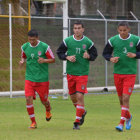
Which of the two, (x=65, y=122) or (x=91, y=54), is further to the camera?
(x=65, y=122)

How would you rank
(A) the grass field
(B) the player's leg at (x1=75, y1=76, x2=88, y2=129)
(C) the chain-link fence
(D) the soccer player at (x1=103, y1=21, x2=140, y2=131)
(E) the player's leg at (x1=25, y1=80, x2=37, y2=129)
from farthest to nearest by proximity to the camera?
1. (C) the chain-link fence
2. (E) the player's leg at (x1=25, y1=80, x2=37, y2=129)
3. (B) the player's leg at (x1=75, y1=76, x2=88, y2=129)
4. (D) the soccer player at (x1=103, y1=21, x2=140, y2=131)
5. (A) the grass field

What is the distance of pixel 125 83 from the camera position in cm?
1113

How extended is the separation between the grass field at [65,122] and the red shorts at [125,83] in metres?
0.74

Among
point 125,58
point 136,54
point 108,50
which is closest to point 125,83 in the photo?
point 125,58

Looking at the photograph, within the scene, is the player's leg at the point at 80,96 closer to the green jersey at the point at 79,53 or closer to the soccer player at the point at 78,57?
the soccer player at the point at 78,57

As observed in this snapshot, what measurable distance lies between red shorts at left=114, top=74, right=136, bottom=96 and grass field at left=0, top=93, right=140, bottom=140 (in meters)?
0.74

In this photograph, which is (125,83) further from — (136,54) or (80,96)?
(80,96)

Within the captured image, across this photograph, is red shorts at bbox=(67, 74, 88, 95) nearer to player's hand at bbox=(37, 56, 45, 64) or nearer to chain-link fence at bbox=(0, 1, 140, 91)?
player's hand at bbox=(37, 56, 45, 64)

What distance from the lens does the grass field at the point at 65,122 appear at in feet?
33.1

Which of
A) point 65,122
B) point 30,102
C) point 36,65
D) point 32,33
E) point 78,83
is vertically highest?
point 32,33

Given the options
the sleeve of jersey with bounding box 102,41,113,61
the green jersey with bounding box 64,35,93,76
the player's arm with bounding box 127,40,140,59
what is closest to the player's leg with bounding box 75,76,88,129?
the green jersey with bounding box 64,35,93,76

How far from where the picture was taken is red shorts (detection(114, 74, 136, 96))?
11070 mm

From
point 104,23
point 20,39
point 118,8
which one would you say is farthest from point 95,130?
point 118,8

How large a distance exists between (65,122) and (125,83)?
1882 millimetres
